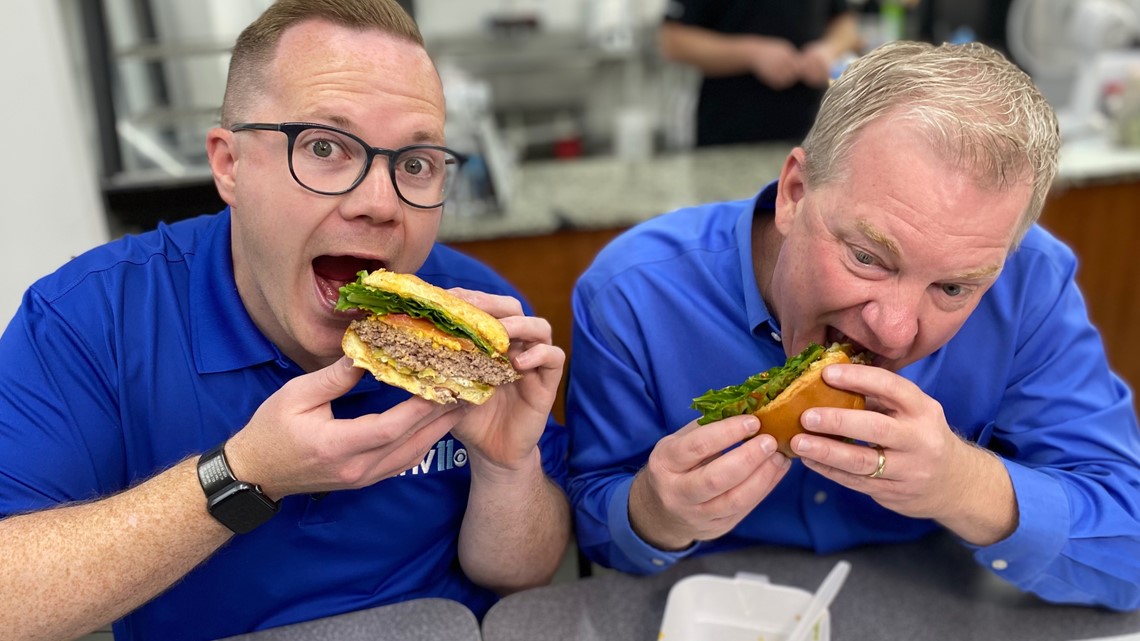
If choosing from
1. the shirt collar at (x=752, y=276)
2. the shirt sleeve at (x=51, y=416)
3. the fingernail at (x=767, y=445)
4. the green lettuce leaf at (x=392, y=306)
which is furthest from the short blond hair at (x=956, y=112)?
the shirt sleeve at (x=51, y=416)

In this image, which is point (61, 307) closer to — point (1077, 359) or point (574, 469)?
point (574, 469)

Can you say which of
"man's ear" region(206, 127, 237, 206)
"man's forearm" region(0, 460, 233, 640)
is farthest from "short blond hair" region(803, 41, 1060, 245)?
"man's forearm" region(0, 460, 233, 640)

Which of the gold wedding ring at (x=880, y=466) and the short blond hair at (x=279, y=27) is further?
the short blond hair at (x=279, y=27)

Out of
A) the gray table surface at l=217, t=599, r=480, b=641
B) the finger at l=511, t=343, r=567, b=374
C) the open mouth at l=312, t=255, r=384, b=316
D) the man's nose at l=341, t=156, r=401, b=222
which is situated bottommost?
the gray table surface at l=217, t=599, r=480, b=641

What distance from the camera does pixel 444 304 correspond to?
1413 mm

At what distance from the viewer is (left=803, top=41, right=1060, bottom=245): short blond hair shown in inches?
54.7

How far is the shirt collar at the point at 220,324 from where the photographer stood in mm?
1607

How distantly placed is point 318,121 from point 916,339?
1094 mm

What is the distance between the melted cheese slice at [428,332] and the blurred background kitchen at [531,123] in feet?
3.19

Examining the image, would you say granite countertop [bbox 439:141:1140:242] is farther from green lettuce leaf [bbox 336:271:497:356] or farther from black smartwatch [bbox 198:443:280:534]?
black smartwatch [bbox 198:443:280:534]

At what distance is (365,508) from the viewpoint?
5.58ft

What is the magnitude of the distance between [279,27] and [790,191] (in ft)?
3.20

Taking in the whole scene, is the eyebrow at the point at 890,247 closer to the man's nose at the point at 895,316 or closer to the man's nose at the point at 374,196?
the man's nose at the point at 895,316

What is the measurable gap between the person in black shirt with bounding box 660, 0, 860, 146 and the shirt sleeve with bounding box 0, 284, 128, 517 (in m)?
3.31
